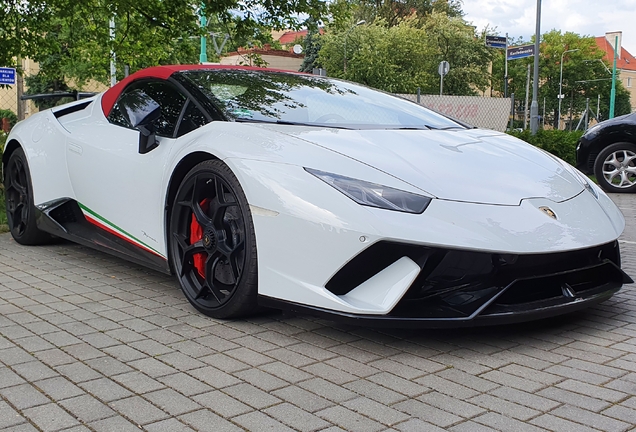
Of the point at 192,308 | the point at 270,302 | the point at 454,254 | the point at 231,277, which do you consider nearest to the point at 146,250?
the point at 192,308

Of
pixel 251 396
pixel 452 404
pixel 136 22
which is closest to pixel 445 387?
pixel 452 404

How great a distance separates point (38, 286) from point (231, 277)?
1506 mm

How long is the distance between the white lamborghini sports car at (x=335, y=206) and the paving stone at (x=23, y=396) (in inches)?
39.0

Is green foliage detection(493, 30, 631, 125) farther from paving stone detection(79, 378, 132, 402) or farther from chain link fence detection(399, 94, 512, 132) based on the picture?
paving stone detection(79, 378, 132, 402)

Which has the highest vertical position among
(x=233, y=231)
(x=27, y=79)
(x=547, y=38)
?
(x=547, y=38)

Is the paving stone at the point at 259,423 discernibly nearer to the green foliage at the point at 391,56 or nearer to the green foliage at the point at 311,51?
the green foliage at the point at 391,56

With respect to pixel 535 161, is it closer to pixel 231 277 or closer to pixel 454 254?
pixel 454 254

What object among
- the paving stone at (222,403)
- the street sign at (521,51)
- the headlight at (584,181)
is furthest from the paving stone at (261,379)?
the street sign at (521,51)

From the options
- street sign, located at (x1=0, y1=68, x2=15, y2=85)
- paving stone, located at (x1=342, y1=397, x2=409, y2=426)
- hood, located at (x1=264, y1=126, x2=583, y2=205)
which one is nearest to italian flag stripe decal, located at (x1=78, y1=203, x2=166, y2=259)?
hood, located at (x1=264, y1=126, x2=583, y2=205)

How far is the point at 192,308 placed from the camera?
3572 millimetres

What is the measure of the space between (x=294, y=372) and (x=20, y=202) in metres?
3.54

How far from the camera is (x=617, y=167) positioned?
9.44 m

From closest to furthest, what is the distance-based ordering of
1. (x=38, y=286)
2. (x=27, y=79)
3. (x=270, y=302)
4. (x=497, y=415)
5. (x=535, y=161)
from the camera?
(x=497, y=415)
(x=270, y=302)
(x=535, y=161)
(x=38, y=286)
(x=27, y=79)

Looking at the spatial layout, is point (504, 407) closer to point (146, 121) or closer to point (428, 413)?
point (428, 413)
